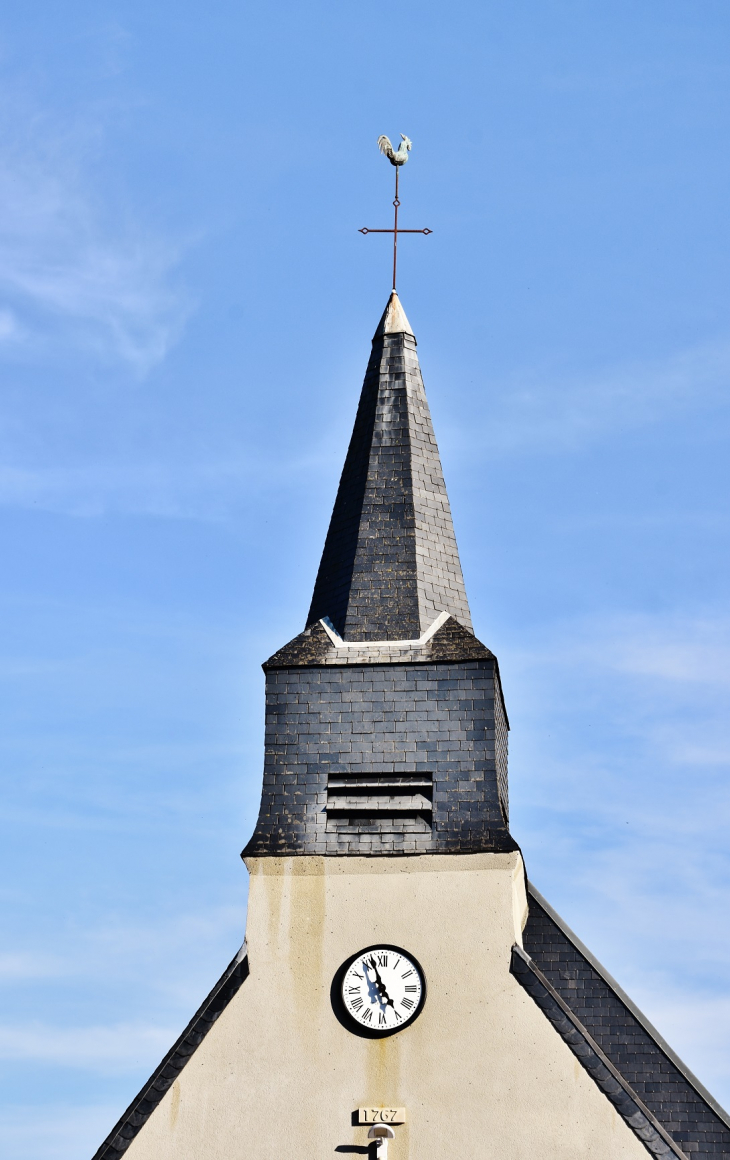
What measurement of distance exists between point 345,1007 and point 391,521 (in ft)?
22.8

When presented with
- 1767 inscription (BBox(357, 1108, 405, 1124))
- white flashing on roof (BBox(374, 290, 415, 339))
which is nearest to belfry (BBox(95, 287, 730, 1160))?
1767 inscription (BBox(357, 1108, 405, 1124))

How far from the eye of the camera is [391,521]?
2672cm

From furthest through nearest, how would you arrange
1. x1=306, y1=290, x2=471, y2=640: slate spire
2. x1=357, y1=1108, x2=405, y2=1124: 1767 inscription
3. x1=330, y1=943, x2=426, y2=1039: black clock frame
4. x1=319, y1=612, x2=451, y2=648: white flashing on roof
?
x1=306, y1=290, x2=471, y2=640: slate spire < x1=319, y1=612, x2=451, y2=648: white flashing on roof < x1=330, y1=943, x2=426, y2=1039: black clock frame < x1=357, y1=1108, x2=405, y2=1124: 1767 inscription

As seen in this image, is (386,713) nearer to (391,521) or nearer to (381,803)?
(381,803)

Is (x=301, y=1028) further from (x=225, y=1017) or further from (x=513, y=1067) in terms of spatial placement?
(x=513, y=1067)

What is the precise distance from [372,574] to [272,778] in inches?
133

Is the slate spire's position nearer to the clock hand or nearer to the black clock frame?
the black clock frame

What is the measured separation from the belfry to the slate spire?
0.06m

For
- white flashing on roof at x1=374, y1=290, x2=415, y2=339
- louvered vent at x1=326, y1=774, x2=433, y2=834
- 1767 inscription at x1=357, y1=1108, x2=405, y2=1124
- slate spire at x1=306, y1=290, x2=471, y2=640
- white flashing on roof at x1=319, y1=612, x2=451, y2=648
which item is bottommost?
1767 inscription at x1=357, y1=1108, x2=405, y2=1124

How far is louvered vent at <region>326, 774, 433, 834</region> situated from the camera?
24031 millimetres

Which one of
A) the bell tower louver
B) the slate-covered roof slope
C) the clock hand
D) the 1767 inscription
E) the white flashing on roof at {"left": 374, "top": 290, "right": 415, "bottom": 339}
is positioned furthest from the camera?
the white flashing on roof at {"left": 374, "top": 290, "right": 415, "bottom": 339}

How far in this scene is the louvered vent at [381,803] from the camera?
24.0 m

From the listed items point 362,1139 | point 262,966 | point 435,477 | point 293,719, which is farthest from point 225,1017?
point 435,477

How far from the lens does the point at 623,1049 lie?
25062 mm
